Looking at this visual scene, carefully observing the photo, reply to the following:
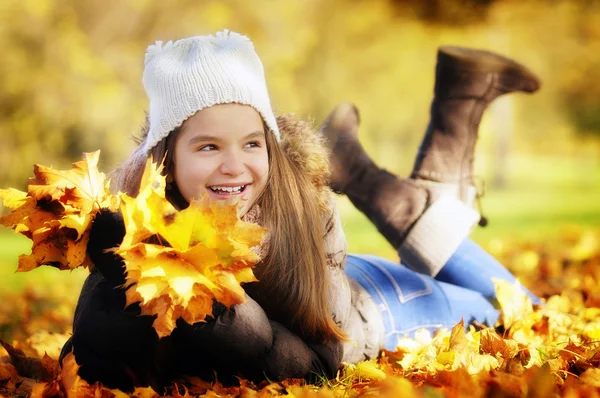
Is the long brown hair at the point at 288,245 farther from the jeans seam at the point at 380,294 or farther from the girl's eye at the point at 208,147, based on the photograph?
the jeans seam at the point at 380,294

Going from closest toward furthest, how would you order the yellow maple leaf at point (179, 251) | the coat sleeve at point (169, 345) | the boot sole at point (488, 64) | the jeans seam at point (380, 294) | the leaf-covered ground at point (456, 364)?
the yellow maple leaf at point (179, 251), the leaf-covered ground at point (456, 364), the coat sleeve at point (169, 345), the jeans seam at point (380, 294), the boot sole at point (488, 64)

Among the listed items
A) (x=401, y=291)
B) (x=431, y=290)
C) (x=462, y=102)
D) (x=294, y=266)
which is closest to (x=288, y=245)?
(x=294, y=266)

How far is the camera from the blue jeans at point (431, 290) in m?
2.57

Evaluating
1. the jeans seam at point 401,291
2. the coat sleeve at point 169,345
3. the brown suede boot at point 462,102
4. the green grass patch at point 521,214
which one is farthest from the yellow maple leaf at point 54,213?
the green grass patch at point 521,214

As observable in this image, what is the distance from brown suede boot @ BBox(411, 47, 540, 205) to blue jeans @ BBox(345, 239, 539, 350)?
365 millimetres

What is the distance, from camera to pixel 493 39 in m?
17.0

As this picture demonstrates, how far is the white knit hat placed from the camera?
2.06m

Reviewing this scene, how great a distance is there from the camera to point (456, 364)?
1.87 metres

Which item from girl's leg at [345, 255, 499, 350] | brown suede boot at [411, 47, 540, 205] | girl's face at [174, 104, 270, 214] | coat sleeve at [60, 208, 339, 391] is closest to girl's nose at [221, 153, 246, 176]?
girl's face at [174, 104, 270, 214]

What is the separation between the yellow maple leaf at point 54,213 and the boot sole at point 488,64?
2.06 metres

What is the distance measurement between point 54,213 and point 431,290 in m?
1.64

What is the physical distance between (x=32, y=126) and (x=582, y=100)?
45.7 ft

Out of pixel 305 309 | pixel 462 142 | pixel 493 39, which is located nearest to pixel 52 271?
pixel 462 142

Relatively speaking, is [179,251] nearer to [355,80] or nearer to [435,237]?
[435,237]
